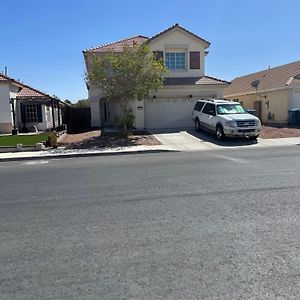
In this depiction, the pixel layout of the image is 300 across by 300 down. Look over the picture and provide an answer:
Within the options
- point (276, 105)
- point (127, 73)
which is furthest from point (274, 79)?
point (127, 73)

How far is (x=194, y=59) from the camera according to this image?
26938 mm

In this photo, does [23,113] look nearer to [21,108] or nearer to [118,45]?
[21,108]

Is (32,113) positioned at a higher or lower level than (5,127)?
higher

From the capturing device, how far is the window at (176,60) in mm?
26719

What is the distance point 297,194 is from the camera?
7.17 meters

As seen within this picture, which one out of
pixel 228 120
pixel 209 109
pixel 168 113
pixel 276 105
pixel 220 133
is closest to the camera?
pixel 228 120

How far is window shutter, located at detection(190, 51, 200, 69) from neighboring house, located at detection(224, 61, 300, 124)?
23.7ft

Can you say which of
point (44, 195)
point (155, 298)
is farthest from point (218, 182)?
point (155, 298)

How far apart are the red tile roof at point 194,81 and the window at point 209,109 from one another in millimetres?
4257

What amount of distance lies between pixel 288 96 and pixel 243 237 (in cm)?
2565

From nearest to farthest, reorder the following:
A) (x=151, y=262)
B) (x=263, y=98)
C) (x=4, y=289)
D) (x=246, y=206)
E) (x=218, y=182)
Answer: (x=4, y=289) < (x=151, y=262) < (x=246, y=206) < (x=218, y=182) < (x=263, y=98)

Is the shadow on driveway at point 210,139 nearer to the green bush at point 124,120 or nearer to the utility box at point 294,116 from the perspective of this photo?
the green bush at point 124,120

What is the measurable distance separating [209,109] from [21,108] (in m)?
14.7

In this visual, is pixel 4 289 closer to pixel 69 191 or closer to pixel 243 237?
pixel 243 237
